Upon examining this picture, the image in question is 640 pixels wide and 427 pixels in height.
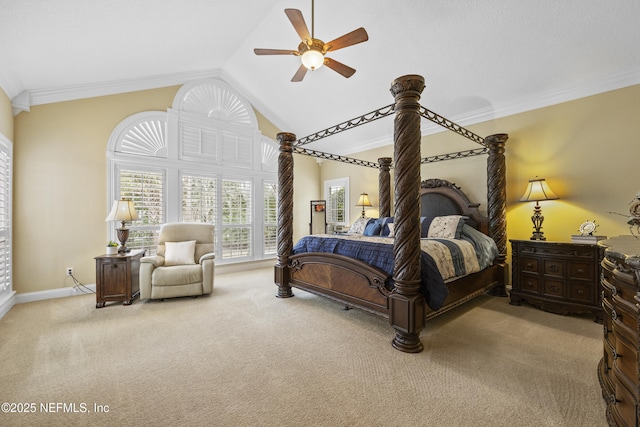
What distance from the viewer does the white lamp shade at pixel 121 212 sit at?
3.85 m

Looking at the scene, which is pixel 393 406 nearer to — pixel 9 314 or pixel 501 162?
pixel 501 162

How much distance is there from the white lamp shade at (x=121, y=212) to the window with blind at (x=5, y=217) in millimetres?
1134

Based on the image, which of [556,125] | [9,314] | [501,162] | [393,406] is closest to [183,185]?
[9,314]

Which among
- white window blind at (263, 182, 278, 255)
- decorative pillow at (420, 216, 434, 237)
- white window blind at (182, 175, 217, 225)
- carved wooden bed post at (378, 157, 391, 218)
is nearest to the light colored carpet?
decorative pillow at (420, 216, 434, 237)

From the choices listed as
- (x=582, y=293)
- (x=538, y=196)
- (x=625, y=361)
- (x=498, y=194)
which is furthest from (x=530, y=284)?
(x=625, y=361)

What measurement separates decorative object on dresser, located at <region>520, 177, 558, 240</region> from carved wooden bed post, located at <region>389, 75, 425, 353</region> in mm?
2191

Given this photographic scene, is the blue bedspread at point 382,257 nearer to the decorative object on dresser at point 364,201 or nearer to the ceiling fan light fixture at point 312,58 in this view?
the ceiling fan light fixture at point 312,58

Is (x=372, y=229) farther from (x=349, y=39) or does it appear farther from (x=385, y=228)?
(x=349, y=39)

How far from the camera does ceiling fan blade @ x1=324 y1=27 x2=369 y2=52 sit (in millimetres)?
2625

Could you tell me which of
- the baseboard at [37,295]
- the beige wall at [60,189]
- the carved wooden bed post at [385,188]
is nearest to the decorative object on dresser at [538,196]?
the carved wooden bed post at [385,188]

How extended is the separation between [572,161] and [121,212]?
6.40 metres

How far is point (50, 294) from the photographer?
393 cm

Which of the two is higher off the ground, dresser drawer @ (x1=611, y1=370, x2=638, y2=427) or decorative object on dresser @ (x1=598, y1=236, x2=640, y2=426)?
decorative object on dresser @ (x1=598, y1=236, x2=640, y2=426)

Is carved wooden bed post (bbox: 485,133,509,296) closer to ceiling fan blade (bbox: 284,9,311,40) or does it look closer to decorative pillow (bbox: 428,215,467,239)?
decorative pillow (bbox: 428,215,467,239)
